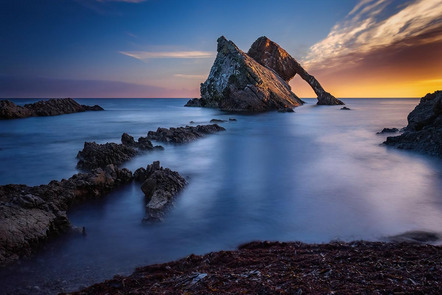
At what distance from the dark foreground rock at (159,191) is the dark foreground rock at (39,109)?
2888 centimetres

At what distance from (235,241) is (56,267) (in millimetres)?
2697

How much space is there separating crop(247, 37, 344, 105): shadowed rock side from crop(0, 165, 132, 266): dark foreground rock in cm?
5835

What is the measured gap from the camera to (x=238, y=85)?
44219mm

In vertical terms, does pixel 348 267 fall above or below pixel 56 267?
above

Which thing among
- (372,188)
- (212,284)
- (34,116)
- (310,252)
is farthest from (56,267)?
(34,116)

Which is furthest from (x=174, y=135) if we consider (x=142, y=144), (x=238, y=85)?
(x=238, y=85)

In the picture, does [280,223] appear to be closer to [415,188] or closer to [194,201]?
[194,201]

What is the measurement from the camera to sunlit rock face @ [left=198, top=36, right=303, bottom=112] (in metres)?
42.2

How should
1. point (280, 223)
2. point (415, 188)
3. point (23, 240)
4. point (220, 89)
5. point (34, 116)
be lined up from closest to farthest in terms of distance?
point (23, 240) → point (280, 223) → point (415, 188) → point (34, 116) → point (220, 89)

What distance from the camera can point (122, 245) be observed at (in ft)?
14.5

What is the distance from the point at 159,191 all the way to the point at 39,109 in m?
33.9

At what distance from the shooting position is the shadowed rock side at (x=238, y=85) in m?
42.3

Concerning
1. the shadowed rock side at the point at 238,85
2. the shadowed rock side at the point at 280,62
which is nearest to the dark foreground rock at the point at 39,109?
the shadowed rock side at the point at 238,85

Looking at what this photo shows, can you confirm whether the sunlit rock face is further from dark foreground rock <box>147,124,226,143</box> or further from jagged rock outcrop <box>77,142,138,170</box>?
jagged rock outcrop <box>77,142,138,170</box>
